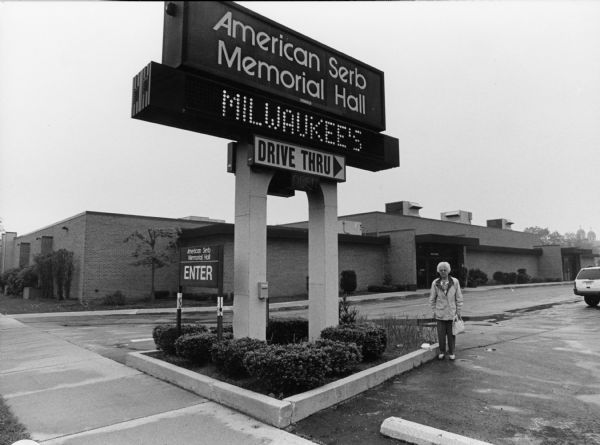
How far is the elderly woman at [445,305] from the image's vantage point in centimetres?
806

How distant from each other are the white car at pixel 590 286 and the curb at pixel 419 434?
59.4 ft

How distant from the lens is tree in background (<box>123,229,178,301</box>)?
981 inches

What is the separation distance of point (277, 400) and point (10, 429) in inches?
118

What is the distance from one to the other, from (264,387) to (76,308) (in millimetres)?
19998

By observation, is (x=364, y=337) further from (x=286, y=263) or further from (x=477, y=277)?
(x=477, y=277)

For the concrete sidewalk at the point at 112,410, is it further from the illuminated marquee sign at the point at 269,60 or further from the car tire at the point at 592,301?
the car tire at the point at 592,301

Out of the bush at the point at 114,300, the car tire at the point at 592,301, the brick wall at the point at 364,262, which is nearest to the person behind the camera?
the car tire at the point at 592,301

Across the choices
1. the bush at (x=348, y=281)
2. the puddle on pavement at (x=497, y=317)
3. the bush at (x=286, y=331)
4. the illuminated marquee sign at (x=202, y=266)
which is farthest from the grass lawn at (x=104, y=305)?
the illuminated marquee sign at (x=202, y=266)

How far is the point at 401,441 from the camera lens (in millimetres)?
4398

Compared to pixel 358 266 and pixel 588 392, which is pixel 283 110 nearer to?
pixel 588 392

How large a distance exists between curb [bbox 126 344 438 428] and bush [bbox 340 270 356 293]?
2178 centimetres

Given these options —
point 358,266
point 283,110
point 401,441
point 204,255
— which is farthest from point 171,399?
point 358,266

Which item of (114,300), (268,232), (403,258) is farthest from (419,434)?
(403,258)

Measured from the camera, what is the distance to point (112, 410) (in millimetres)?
5531
